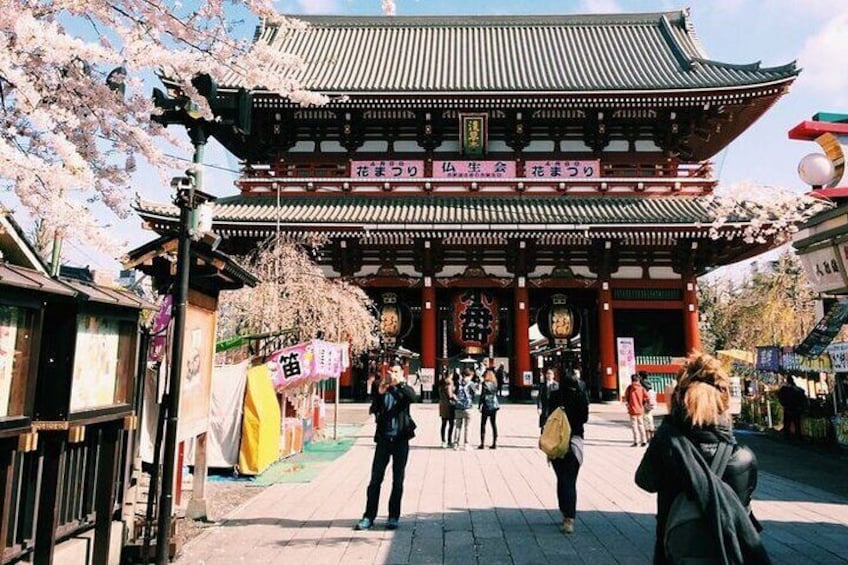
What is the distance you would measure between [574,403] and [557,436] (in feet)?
1.38

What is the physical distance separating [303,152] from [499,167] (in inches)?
294

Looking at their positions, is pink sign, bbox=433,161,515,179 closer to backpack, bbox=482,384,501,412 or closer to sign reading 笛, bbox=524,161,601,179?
sign reading 笛, bbox=524,161,601,179

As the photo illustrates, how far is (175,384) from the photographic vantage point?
4566 millimetres

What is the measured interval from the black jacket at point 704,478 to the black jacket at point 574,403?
2730mm

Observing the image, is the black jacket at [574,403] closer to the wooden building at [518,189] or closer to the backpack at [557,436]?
the backpack at [557,436]

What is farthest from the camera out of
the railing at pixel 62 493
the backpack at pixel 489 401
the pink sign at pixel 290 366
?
the backpack at pixel 489 401

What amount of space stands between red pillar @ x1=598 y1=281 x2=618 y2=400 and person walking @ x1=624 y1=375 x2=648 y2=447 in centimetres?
776

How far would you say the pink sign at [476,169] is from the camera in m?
20.5

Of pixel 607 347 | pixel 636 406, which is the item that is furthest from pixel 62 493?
pixel 607 347

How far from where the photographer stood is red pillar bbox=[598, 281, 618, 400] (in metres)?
19.7

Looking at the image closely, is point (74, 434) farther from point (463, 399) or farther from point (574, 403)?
point (463, 399)

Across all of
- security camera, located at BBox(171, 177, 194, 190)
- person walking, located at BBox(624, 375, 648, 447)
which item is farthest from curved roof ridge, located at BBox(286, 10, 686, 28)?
security camera, located at BBox(171, 177, 194, 190)

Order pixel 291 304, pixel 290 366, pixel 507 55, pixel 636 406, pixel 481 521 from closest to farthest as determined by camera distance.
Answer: pixel 481 521
pixel 290 366
pixel 636 406
pixel 291 304
pixel 507 55

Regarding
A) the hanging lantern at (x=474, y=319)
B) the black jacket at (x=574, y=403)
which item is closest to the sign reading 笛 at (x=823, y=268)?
the black jacket at (x=574, y=403)
